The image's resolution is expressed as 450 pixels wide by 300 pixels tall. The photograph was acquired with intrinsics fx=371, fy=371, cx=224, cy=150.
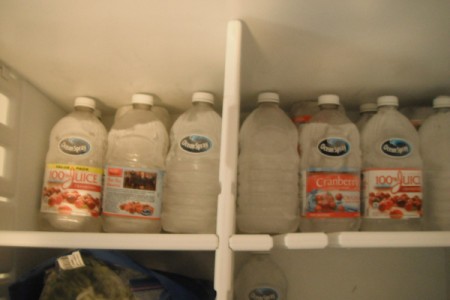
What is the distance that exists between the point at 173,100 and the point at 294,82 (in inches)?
13.9

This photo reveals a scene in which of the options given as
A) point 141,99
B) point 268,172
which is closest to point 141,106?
point 141,99

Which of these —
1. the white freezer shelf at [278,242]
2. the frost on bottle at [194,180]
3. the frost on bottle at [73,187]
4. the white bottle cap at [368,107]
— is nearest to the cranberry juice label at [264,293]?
the frost on bottle at [194,180]

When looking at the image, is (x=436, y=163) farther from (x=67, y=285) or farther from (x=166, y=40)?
(x=67, y=285)

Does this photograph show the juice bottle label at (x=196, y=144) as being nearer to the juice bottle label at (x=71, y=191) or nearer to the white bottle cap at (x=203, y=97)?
the white bottle cap at (x=203, y=97)

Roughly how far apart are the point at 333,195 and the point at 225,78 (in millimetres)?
359

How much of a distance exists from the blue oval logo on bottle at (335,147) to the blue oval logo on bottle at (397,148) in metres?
0.09

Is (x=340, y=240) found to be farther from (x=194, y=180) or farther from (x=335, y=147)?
(x=194, y=180)

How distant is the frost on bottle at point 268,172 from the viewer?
897 mm

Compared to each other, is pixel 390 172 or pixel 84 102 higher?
pixel 84 102

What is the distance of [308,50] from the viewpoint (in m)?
0.79

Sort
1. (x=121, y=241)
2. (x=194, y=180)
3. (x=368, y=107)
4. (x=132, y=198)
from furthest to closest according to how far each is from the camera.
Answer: (x=368, y=107)
(x=194, y=180)
(x=132, y=198)
(x=121, y=241)

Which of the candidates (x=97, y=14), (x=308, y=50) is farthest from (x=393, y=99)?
(x=97, y=14)

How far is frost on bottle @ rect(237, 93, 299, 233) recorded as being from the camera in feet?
2.94

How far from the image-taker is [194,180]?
920mm
